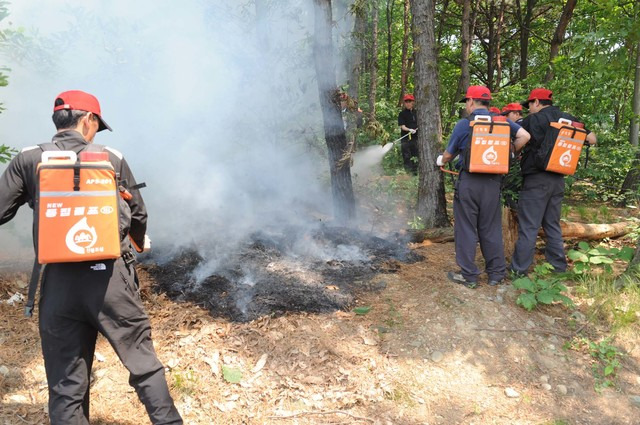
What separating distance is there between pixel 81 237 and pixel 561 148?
197 inches

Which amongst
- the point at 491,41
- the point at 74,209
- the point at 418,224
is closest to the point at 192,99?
the point at 418,224

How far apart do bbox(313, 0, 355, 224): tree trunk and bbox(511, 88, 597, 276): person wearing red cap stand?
300cm

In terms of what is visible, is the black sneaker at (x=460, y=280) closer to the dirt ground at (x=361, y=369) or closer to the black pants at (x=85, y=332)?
the dirt ground at (x=361, y=369)

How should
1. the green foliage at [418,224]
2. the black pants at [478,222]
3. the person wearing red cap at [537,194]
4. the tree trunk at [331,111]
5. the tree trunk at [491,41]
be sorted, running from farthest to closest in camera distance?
the tree trunk at [491,41] → the green foliage at [418,224] → the tree trunk at [331,111] → the person wearing red cap at [537,194] → the black pants at [478,222]

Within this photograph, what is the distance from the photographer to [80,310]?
97.7 inches

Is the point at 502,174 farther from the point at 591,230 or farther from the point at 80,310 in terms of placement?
the point at 80,310

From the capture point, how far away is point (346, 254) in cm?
582

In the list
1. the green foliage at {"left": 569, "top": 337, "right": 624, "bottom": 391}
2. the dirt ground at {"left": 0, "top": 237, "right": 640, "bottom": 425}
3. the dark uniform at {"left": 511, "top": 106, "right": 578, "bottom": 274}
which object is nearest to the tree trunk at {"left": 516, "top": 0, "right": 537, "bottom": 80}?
the dark uniform at {"left": 511, "top": 106, "right": 578, "bottom": 274}

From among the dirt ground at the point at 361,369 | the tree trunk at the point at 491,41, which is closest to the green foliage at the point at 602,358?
the dirt ground at the point at 361,369

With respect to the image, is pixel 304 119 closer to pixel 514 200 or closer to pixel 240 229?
pixel 240 229

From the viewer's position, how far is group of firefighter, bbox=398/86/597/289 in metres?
4.54

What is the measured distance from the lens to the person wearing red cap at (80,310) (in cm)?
246

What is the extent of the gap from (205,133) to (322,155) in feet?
8.68

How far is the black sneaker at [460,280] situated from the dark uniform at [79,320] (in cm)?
337
